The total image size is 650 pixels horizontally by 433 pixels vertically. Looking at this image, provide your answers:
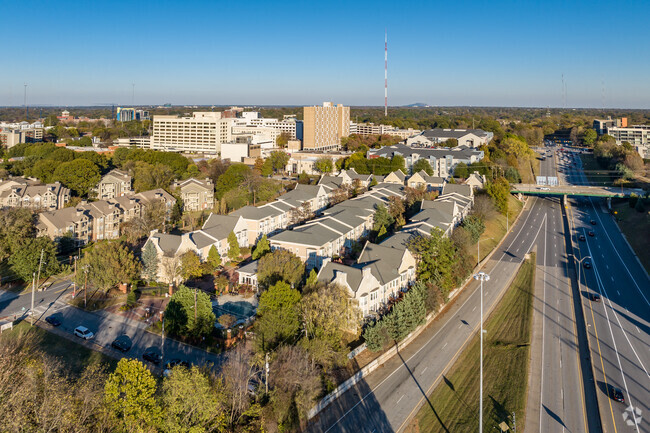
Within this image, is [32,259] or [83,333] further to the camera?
[32,259]

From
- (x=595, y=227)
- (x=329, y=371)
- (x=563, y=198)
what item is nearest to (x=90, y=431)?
(x=329, y=371)

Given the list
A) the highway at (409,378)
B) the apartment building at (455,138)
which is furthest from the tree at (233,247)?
the apartment building at (455,138)

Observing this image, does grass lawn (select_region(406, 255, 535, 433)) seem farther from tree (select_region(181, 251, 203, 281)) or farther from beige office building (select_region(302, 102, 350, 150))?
beige office building (select_region(302, 102, 350, 150))

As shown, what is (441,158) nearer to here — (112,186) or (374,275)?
(112,186)

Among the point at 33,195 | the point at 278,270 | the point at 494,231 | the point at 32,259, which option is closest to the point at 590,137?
the point at 494,231

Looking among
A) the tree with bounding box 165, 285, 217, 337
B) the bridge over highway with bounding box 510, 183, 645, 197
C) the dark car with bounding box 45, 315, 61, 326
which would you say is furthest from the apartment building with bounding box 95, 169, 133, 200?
the bridge over highway with bounding box 510, 183, 645, 197
